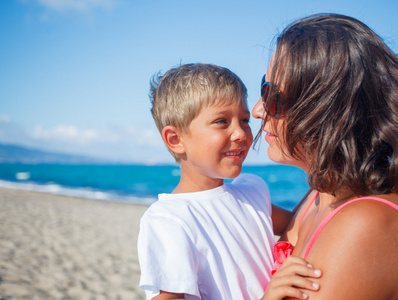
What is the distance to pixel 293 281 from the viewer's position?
4.66 ft

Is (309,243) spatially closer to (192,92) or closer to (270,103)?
(270,103)

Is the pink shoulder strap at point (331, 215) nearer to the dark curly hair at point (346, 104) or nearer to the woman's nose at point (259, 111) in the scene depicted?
the dark curly hair at point (346, 104)

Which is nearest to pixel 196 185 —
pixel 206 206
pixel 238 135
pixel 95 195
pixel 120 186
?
pixel 206 206

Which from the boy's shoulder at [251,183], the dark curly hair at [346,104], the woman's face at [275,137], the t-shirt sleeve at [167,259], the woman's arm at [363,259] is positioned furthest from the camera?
the boy's shoulder at [251,183]

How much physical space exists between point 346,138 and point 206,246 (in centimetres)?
93

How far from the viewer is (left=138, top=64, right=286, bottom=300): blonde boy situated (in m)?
1.78

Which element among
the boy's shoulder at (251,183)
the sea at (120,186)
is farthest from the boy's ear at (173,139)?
the sea at (120,186)

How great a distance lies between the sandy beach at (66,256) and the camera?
19.6 feet

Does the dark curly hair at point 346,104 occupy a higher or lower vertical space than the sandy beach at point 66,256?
higher

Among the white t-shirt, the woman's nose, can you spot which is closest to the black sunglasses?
the woman's nose

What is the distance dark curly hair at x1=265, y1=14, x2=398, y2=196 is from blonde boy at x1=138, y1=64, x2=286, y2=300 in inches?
26.4

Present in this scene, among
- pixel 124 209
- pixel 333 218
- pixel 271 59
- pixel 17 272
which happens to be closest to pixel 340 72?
pixel 271 59

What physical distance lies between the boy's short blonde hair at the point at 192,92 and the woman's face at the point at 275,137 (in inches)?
14.8

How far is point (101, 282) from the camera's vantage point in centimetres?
648
